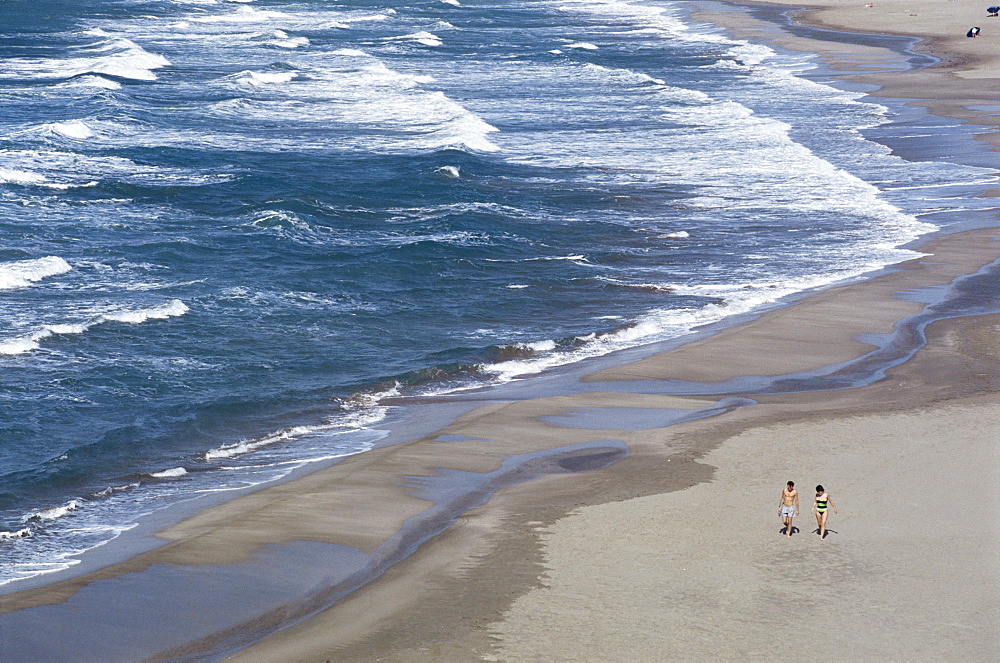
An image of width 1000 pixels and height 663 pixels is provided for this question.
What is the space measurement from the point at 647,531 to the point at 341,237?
18.6m

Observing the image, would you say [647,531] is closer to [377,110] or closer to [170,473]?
[170,473]

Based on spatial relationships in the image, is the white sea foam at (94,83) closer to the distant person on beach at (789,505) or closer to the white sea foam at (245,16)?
the white sea foam at (245,16)

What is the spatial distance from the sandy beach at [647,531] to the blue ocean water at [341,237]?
6.28 ft

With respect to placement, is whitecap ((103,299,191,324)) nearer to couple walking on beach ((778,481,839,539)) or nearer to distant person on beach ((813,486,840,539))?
couple walking on beach ((778,481,839,539))

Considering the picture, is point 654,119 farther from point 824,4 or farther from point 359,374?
point 824,4

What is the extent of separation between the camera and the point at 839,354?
21.5m

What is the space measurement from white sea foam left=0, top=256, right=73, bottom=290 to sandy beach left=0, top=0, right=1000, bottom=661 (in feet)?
39.3

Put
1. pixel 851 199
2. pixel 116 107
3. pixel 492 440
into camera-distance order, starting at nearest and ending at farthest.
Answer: pixel 492 440
pixel 851 199
pixel 116 107

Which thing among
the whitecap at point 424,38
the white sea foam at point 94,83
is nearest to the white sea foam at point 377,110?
the white sea foam at point 94,83

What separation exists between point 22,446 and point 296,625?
26.5ft

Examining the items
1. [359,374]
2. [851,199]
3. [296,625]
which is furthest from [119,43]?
[296,625]

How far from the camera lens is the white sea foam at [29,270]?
25711 mm

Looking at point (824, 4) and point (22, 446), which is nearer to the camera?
point (22, 446)

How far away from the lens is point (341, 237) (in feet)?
101
